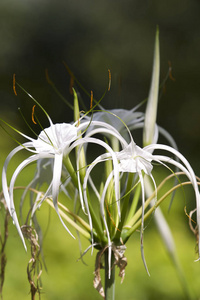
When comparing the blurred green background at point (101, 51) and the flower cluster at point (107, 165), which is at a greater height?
the flower cluster at point (107, 165)

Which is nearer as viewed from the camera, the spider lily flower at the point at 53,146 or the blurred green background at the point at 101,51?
the spider lily flower at the point at 53,146

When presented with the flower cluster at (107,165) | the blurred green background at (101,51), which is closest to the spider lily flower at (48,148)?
the flower cluster at (107,165)

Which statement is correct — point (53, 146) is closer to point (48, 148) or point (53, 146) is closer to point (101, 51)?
point (48, 148)

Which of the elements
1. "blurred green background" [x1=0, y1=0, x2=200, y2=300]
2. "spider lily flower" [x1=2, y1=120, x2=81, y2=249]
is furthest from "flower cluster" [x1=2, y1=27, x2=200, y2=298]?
"blurred green background" [x1=0, y1=0, x2=200, y2=300]

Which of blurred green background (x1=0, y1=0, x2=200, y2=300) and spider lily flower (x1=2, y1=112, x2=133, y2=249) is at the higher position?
spider lily flower (x1=2, y1=112, x2=133, y2=249)

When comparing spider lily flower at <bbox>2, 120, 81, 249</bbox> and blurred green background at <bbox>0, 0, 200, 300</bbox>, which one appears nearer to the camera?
spider lily flower at <bbox>2, 120, 81, 249</bbox>

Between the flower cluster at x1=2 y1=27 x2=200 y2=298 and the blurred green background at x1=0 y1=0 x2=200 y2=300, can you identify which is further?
the blurred green background at x1=0 y1=0 x2=200 y2=300

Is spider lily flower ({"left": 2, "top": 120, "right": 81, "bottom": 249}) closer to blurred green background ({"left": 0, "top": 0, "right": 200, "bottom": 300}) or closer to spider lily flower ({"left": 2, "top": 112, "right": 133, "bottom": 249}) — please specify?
spider lily flower ({"left": 2, "top": 112, "right": 133, "bottom": 249})

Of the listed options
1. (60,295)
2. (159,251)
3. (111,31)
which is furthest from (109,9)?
(60,295)

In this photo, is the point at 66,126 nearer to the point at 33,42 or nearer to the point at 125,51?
the point at 125,51

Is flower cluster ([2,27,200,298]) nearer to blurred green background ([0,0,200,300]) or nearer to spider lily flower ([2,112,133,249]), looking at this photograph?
spider lily flower ([2,112,133,249])

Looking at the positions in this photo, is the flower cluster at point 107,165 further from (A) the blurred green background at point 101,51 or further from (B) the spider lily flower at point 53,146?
(A) the blurred green background at point 101,51
